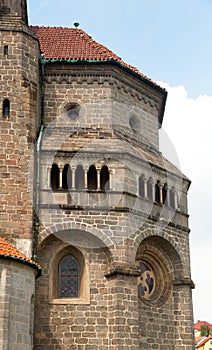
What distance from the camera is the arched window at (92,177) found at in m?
21.4

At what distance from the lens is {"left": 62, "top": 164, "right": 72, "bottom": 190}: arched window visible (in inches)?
832

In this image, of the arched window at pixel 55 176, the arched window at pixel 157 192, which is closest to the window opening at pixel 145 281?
the arched window at pixel 157 192

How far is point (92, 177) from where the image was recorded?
70.6 ft

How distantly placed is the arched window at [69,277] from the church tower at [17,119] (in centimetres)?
192

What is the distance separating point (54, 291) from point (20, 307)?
353 centimetres

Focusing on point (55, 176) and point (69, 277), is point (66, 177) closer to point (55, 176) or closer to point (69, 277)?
point (55, 176)

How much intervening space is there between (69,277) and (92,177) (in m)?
3.75

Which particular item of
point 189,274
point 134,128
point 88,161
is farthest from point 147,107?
point 189,274

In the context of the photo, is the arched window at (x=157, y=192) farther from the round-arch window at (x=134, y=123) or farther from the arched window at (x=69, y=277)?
the arched window at (x=69, y=277)

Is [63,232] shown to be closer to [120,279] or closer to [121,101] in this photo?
[120,279]

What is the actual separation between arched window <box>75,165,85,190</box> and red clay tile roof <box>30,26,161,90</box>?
4897 millimetres

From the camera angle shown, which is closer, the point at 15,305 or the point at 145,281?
the point at 15,305

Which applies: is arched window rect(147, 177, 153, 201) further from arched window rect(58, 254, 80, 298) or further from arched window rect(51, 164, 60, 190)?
arched window rect(58, 254, 80, 298)

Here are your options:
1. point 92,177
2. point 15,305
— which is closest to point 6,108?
point 92,177
